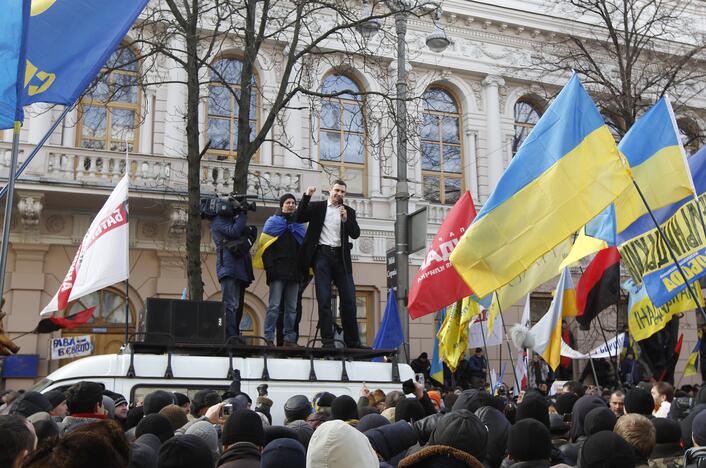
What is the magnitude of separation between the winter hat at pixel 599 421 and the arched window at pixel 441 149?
16.5 metres

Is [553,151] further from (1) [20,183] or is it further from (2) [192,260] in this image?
(1) [20,183]

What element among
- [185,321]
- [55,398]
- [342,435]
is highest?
[185,321]

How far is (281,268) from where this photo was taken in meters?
9.58

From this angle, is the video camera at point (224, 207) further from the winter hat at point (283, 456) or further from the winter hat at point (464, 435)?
the winter hat at point (464, 435)

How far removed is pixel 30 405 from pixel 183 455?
2486mm

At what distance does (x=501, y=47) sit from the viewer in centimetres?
2262

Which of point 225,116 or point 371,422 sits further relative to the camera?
point 225,116

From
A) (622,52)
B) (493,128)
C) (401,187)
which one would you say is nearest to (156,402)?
(401,187)

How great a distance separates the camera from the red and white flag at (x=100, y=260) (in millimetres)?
8891

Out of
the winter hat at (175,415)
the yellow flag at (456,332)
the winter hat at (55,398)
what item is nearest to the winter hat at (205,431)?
the winter hat at (175,415)

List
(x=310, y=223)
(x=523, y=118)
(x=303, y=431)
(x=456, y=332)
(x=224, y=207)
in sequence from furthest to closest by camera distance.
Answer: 1. (x=523, y=118)
2. (x=456, y=332)
3. (x=224, y=207)
4. (x=310, y=223)
5. (x=303, y=431)

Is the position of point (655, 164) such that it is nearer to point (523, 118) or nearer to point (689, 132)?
point (523, 118)

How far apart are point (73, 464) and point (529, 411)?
10.7ft

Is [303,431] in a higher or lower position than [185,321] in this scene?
lower
